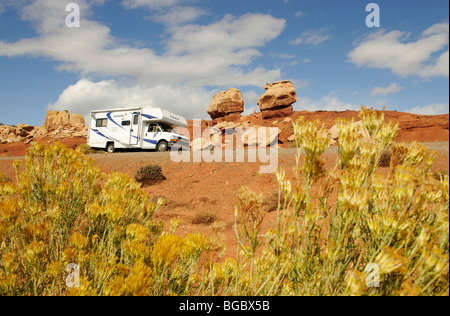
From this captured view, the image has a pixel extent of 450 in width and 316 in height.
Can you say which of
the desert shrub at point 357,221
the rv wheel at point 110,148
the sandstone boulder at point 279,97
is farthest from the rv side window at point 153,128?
the sandstone boulder at point 279,97

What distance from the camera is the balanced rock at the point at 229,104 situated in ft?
135

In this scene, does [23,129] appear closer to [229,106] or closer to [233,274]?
[229,106]

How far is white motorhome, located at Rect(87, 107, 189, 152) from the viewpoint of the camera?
17734 mm

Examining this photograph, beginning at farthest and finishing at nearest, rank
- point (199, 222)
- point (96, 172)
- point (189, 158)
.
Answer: point (189, 158) → point (199, 222) → point (96, 172)

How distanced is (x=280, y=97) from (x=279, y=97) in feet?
0.48

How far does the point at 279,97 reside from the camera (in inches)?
1469

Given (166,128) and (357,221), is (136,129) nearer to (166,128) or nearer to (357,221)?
(166,128)

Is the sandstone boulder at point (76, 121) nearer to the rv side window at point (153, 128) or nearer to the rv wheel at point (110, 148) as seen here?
the rv wheel at point (110, 148)

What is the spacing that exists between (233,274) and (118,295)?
37.6 inches

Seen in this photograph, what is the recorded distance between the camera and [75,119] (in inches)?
2431

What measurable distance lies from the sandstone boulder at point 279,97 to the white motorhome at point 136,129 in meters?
21.5
